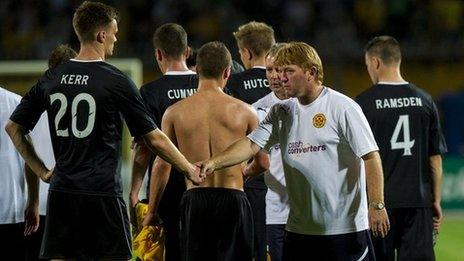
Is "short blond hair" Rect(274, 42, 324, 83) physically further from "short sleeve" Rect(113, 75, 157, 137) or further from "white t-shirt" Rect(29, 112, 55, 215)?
"white t-shirt" Rect(29, 112, 55, 215)

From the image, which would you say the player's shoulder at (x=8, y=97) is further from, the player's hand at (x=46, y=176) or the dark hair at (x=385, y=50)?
the dark hair at (x=385, y=50)

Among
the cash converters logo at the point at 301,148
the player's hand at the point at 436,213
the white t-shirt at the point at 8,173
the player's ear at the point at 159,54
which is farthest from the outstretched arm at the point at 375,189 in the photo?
the white t-shirt at the point at 8,173

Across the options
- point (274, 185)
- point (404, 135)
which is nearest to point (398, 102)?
point (404, 135)

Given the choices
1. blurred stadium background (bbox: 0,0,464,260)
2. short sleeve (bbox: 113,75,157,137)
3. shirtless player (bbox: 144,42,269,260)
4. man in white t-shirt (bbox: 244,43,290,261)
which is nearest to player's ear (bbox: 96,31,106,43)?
short sleeve (bbox: 113,75,157,137)

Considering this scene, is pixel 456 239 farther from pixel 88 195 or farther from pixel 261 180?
pixel 88 195

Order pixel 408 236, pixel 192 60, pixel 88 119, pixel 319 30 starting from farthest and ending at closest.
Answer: pixel 319 30, pixel 192 60, pixel 408 236, pixel 88 119

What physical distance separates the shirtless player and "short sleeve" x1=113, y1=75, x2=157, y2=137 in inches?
15.8

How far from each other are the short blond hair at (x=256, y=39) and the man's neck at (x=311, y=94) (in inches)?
84.7

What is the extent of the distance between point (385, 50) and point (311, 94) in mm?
2123

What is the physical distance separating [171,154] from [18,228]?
5.20 ft

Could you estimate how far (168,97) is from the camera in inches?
307

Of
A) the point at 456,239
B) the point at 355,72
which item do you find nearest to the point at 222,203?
the point at 456,239

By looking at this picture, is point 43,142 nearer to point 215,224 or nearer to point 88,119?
point 88,119

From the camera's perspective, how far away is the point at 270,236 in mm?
7965
